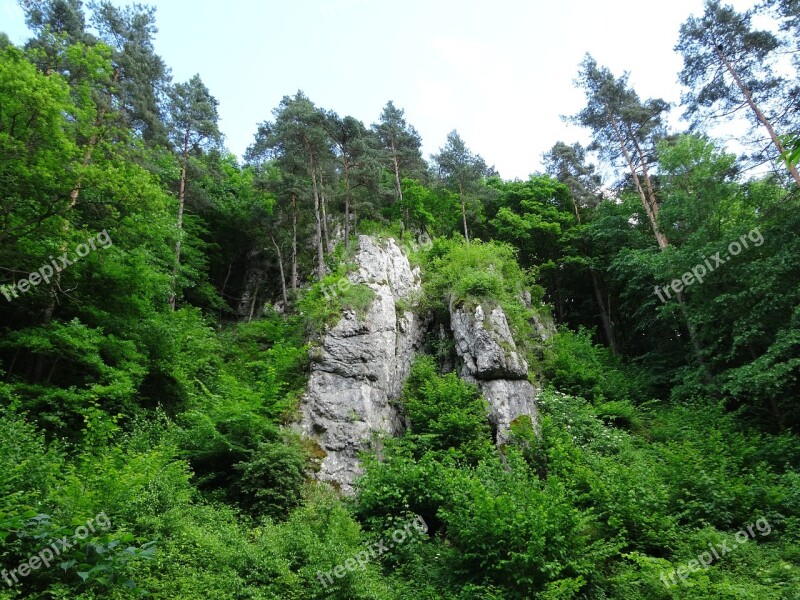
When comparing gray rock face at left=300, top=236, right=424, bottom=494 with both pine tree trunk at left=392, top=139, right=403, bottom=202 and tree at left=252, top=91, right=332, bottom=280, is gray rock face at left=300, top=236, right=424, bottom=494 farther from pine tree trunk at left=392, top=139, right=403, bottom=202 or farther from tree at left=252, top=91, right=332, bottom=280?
pine tree trunk at left=392, top=139, right=403, bottom=202

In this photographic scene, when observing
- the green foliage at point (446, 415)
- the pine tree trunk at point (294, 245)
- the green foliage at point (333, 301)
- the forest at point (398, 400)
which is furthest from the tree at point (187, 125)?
the green foliage at point (446, 415)

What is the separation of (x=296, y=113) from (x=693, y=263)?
16900 millimetres

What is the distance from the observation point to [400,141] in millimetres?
25656

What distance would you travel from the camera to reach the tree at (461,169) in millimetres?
23922

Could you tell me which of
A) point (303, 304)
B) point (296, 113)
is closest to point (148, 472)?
point (303, 304)

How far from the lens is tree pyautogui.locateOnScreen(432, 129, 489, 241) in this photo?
2392cm

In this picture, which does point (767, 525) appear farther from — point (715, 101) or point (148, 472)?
point (715, 101)

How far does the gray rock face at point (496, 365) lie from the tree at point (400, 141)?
41.3ft

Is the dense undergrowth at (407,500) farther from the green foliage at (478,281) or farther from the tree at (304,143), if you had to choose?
the tree at (304,143)

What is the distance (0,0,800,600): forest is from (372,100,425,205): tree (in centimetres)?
403

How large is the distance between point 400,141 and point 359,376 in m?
16.7

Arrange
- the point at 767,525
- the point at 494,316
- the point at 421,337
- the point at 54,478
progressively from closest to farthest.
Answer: the point at 54,478
the point at 767,525
the point at 494,316
the point at 421,337

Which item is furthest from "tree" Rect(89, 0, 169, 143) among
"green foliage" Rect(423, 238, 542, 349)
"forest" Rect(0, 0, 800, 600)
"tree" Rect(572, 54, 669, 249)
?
"tree" Rect(572, 54, 669, 249)

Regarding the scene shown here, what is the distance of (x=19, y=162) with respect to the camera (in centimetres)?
915
